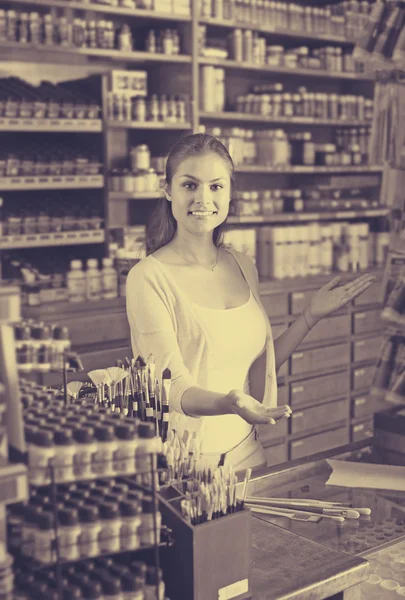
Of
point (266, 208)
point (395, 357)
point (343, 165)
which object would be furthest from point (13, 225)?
point (343, 165)

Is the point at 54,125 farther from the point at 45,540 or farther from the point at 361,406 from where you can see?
the point at 45,540

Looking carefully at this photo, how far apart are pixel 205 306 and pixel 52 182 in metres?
2.14

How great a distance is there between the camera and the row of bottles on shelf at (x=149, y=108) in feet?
14.8

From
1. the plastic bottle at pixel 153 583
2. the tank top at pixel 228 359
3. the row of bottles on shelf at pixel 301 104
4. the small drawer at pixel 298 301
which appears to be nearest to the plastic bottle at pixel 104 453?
the plastic bottle at pixel 153 583

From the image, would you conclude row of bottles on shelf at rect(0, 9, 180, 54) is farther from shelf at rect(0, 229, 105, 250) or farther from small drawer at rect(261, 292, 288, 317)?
small drawer at rect(261, 292, 288, 317)

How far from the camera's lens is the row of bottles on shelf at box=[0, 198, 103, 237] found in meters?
4.18

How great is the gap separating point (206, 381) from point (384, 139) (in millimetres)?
1399

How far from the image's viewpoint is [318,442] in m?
4.89

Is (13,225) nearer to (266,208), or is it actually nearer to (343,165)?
(266,208)

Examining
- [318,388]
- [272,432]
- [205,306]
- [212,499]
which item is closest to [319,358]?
[318,388]

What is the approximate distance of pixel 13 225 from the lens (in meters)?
4.16

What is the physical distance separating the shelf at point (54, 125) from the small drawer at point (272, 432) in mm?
1897

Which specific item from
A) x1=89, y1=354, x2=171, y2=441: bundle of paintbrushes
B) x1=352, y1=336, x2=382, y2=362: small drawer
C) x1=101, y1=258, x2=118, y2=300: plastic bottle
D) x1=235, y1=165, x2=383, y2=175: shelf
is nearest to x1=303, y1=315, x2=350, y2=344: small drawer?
x1=352, y1=336, x2=382, y2=362: small drawer

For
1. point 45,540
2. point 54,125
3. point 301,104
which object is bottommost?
point 45,540
